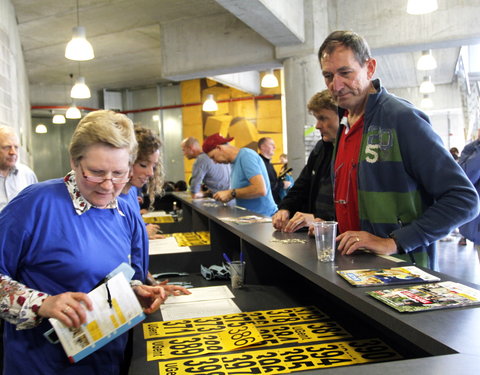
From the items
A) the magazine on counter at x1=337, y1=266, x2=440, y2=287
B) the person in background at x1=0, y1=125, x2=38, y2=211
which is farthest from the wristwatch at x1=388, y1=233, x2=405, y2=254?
the person in background at x1=0, y1=125, x2=38, y2=211

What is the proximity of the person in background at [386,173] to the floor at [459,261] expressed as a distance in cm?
386

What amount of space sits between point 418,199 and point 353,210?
305 millimetres

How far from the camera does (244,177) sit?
14.3 ft

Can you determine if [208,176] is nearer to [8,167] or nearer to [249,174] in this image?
[249,174]

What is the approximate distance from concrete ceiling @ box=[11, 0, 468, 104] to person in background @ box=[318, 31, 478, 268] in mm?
3390

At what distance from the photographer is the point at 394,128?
1.87 m

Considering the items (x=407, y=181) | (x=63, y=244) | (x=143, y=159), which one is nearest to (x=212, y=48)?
(x=143, y=159)

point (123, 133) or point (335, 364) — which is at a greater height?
point (123, 133)

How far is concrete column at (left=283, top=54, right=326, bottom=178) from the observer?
6.97m

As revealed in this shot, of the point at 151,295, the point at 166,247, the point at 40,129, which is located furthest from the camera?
the point at 40,129

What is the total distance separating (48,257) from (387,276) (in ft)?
3.31

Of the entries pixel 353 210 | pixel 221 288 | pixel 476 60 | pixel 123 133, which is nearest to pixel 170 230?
pixel 221 288

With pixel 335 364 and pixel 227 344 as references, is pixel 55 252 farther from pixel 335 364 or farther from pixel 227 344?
pixel 335 364

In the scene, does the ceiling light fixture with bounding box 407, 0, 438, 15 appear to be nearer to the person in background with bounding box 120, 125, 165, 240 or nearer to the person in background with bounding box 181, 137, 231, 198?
the person in background with bounding box 181, 137, 231, 198
